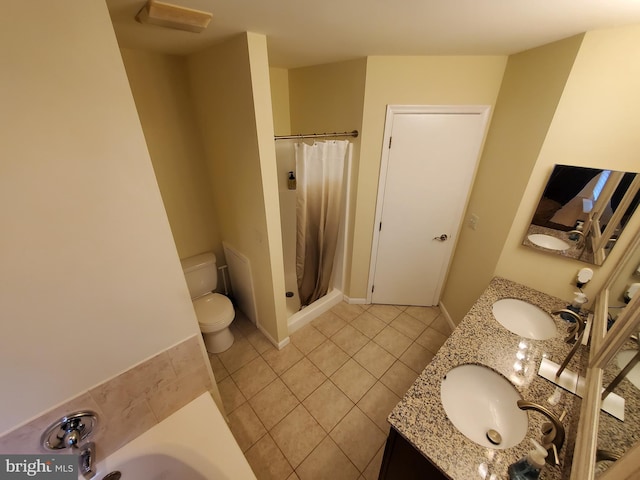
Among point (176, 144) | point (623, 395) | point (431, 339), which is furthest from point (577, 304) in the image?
point (176, 144)

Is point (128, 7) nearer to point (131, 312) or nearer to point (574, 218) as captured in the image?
point (131, 312)

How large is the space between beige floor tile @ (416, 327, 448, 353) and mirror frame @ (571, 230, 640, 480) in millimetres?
1206

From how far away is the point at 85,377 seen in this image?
93cm

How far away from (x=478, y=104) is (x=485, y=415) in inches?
80.1

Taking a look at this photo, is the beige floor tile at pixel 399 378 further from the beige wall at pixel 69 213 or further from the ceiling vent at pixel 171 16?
the ceiling vent at pixel 171 16

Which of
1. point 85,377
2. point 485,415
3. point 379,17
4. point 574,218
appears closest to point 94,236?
point 85,377

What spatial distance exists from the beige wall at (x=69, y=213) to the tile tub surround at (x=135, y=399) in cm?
6

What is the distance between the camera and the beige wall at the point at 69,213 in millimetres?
647

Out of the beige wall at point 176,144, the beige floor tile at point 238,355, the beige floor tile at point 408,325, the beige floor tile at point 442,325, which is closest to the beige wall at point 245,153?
the beige wall at point 176,144

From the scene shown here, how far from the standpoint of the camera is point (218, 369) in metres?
2.08

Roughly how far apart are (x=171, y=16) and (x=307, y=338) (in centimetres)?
239

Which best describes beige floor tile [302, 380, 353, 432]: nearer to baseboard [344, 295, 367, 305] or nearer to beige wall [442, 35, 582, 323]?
baseboard [344, 295, 367, 305]

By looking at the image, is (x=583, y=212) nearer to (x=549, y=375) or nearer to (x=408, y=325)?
(x=549, y=375)

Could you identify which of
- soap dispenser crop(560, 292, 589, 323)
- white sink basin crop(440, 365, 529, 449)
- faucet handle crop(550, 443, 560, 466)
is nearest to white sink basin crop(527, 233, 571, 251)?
soap dispenser crop(560, 292, 589, 323)
